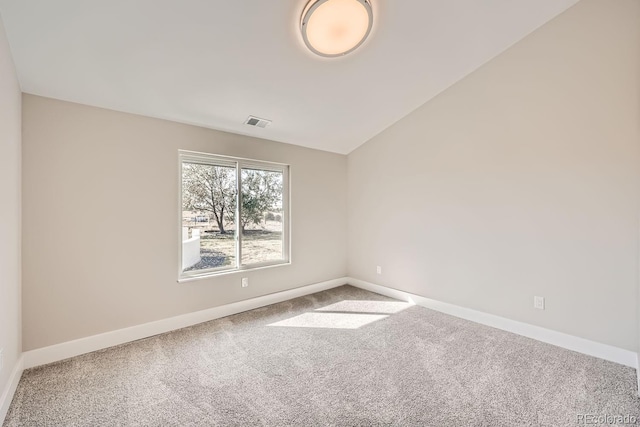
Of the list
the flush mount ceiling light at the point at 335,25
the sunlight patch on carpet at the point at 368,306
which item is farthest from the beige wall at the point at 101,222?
the flush mount ceiling light at the point at 335,25

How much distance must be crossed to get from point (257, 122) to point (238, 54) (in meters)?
0.96

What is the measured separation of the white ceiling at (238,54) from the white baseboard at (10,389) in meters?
2.08

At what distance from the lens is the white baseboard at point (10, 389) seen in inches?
62.8

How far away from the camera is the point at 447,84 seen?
3.08 metres

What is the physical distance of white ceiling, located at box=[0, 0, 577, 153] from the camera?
1.73 m

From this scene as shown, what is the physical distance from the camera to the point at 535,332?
2.57 metres

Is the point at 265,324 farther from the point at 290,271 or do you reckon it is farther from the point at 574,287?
the point at 574,287

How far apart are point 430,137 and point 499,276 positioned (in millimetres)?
1765

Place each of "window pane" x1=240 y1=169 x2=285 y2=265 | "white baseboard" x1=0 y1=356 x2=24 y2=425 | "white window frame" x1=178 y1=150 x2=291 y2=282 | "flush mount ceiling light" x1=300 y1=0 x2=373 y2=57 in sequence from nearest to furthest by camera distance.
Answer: "white baseboard" x1=0 y1=356 x2=24 y2=425 < "flush mount ceiling light" x1=300 y1=0 x2=373 y2=57 < "white window frame" x1=178 y1=150 x2=291 y2=282 < "window pane" x1=240 y1=169 x2=285 y2=265

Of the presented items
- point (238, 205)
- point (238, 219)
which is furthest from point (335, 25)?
point (238, 219)

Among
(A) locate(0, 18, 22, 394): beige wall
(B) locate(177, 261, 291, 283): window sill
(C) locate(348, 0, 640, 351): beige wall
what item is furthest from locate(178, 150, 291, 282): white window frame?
(C) locate(348, 0, 640, 351): beige wall

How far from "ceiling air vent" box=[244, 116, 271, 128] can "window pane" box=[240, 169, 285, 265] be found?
2.00 feet

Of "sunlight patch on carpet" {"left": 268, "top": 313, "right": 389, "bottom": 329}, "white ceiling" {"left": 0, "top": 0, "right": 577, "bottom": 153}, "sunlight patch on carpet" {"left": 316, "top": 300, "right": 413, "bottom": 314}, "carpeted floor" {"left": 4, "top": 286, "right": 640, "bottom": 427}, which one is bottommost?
"carpeted floor" {"left": 4, "top": 286, "right": 640, "bottom": 427}

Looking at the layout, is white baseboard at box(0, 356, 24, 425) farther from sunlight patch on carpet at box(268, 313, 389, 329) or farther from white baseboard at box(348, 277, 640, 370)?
white baseboard at box(348, 277, 640, 370)
